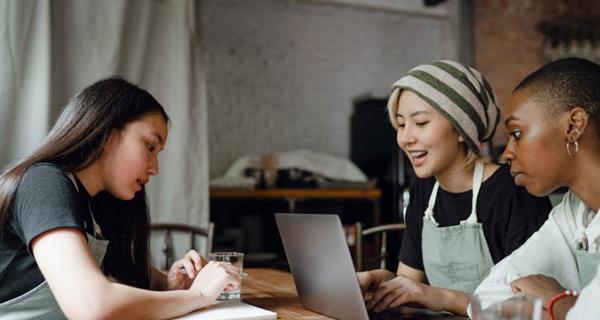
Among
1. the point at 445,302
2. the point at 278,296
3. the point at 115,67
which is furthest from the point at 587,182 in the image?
the point at 115,67

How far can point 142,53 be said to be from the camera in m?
3.36

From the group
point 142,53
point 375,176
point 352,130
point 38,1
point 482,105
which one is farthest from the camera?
point 352,130

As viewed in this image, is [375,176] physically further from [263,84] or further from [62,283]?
[62,283]

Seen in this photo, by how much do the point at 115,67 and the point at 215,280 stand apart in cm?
214

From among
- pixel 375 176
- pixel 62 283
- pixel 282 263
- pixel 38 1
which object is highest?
pixel 38 1

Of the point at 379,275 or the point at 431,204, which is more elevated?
the point at 431,204

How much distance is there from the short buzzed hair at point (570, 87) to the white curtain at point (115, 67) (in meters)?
2.19

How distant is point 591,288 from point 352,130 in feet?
14.5

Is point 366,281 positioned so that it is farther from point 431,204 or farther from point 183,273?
point 183,273

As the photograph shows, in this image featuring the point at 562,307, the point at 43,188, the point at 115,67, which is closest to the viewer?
the point at 562,307

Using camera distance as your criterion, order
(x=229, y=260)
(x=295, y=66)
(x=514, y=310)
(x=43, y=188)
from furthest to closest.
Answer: (x=295, y=66)
(x=229, y=260)
(x=43, y=188)
(x=514, y=310)

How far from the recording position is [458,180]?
179cm

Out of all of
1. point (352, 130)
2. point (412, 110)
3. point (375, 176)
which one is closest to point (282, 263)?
point (375, 176)

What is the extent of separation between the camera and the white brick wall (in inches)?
200
